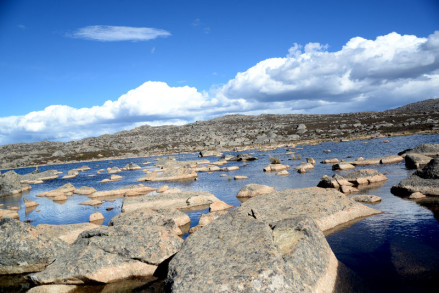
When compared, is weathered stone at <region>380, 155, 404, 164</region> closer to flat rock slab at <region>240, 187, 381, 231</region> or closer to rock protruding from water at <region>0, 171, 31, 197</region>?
flat rock slab at <region>240, 187, 381, 231</region>

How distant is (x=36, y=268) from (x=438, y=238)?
19.8 m

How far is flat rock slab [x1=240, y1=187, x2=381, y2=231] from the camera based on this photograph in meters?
17.7

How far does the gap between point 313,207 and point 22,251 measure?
638 inches

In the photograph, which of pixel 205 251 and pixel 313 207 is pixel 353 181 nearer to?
pixel 313 207

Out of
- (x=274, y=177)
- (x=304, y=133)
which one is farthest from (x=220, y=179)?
(x=304, y=133)

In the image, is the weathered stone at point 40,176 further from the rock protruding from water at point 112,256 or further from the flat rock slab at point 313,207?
the flat rock slab at point 313,207

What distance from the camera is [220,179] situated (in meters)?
41.4

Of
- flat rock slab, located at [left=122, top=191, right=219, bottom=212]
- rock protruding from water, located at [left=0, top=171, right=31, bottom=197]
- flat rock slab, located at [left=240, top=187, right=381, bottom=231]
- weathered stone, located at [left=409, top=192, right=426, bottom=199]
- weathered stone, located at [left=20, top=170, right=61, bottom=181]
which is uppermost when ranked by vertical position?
flat rock slab, located at [left=240, top=187, right=381, bottom=231]

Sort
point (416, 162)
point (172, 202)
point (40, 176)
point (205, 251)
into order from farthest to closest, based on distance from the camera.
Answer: point (40, 176) → point (416, 162) → point (172, 202) → point (205, 251)

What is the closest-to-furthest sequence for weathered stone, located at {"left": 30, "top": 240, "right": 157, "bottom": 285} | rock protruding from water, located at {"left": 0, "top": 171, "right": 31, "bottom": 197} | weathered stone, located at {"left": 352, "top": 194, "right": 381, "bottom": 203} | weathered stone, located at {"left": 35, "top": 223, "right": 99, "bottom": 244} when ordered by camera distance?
weathered stone, located at {"left": 30, "top": 240, "right": 157, "bottom": 285}, weathered stone, located at {"left": 35, "top": 223, "right": 99, "bottom": 244}, weathered stone, located at {"left": 352, "top": 194, "right": 381, "bottom": 203}, rock protruding from water, located at {"left": 0, "top": 171, "right": 31, "bottom": 197}

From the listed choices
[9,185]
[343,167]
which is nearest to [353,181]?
[343,167]

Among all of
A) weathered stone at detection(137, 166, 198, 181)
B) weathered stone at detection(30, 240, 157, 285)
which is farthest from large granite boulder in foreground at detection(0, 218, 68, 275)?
weathered stone at detection(137, 166, 198, 181)

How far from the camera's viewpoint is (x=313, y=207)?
18.6 m

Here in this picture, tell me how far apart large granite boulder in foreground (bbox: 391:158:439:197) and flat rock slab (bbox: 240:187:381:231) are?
19.2ft
